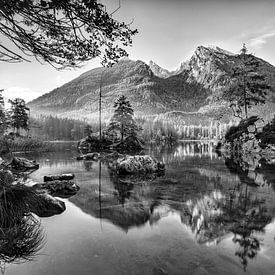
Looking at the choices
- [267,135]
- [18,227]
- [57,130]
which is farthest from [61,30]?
[57,130]

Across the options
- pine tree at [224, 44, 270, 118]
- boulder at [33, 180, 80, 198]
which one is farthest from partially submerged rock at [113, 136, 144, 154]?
boulder at [33, 180, 80, 198]

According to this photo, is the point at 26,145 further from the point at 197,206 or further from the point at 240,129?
the point at 197,206

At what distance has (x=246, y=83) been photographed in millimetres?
28016

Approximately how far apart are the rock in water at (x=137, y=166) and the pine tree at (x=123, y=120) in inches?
1041

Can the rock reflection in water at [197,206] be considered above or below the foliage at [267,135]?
below

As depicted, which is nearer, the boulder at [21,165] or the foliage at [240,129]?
the boulder at [21,165]

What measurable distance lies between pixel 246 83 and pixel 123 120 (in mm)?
20182

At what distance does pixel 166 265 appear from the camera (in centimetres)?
344

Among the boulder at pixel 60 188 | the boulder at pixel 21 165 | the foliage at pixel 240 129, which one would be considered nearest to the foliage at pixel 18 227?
the boulder at pixel 60 188

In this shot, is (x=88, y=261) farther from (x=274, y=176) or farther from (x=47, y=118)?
(x=47, y=118)

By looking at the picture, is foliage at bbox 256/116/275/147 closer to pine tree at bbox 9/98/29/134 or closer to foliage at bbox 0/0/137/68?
foliage at bbox 0/0/137/68

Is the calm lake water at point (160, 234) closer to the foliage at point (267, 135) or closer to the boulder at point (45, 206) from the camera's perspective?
the boulder at point (45, 206)

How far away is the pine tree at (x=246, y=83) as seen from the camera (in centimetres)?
2782

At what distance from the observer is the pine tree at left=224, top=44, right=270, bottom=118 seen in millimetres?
27820
